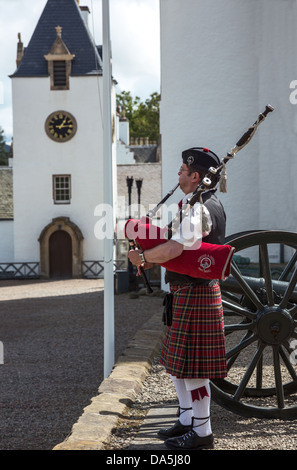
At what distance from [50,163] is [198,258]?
2483 cm

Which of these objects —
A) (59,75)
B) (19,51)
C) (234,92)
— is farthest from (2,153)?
(234,92)

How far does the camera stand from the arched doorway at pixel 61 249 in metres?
27.6

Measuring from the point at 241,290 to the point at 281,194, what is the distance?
33.8ft

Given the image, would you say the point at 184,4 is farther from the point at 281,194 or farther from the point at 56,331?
the point at 56,331

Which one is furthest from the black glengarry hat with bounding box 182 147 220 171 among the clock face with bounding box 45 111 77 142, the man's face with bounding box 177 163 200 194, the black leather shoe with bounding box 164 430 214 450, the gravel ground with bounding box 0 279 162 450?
the clock face with bounding box 45 111 77 142

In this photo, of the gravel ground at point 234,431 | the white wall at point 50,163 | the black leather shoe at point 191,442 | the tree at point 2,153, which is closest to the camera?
the black leather shoe at point 191,442

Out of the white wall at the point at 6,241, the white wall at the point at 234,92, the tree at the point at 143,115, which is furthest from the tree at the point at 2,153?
the white wall at the point at 234,92

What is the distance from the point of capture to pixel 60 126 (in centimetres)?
2772

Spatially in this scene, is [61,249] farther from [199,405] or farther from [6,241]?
[199,405]

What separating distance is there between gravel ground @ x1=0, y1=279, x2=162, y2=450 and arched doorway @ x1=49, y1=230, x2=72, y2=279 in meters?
→ 10.7

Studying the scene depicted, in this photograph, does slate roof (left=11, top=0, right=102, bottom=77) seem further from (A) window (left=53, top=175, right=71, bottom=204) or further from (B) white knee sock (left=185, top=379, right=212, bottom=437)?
(B) white knee sock (left=185, top=379, right=212, bottom=437)

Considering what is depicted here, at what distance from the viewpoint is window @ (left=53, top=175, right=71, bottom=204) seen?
1102 inches

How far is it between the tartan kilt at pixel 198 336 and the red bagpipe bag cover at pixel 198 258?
183mm

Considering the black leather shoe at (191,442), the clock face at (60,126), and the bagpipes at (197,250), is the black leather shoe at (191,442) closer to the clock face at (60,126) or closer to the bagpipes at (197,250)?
the bagpipes at (197,250)
